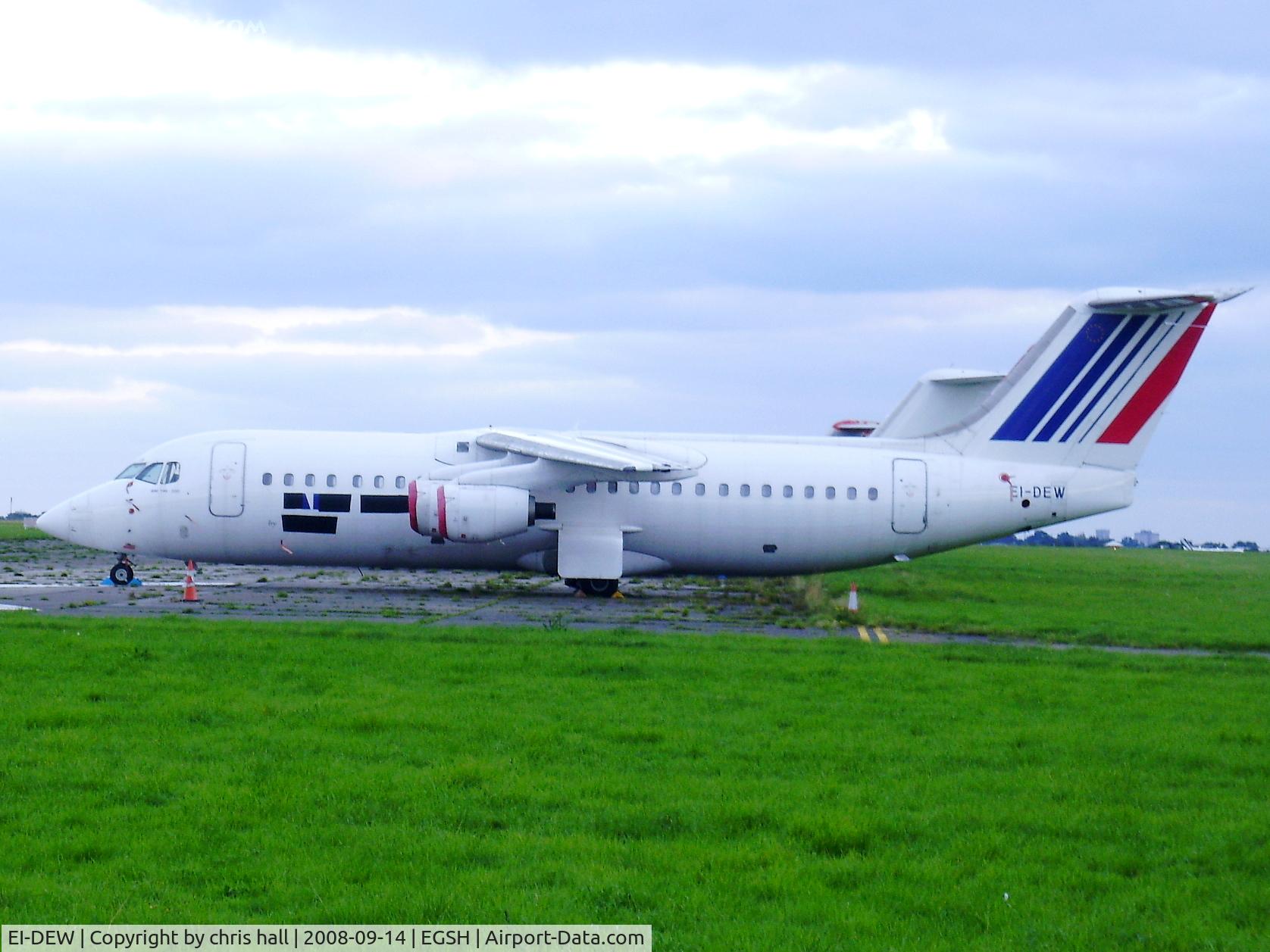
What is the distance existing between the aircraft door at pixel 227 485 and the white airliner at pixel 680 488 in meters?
0.03

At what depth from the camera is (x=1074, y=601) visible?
3084 cm

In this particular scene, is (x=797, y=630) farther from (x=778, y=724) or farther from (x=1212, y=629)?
(x=778, y=724)

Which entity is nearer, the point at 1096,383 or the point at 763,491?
the point at 1096,383

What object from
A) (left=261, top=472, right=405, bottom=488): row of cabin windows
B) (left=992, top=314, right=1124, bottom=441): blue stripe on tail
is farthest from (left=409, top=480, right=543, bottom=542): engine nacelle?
(left=992, top=314, right=1124, bottom=441): blue stripe on tail

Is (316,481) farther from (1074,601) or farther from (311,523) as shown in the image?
(1074,601)

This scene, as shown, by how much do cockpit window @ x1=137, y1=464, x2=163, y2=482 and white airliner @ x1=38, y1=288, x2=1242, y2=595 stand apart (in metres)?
0.06

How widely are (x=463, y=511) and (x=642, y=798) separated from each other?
1750 cm

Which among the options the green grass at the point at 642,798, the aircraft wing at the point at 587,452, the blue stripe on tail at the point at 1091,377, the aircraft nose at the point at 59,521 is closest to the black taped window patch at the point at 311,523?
the aircraft wing at the point at 587,452

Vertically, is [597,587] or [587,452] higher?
[587,452]

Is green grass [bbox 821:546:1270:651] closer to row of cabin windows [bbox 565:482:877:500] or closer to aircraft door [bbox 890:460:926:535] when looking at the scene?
aircraft door [bbox 890:460:926:535]

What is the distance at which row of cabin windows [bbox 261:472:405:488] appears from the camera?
28.2 m

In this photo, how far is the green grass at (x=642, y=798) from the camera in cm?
710

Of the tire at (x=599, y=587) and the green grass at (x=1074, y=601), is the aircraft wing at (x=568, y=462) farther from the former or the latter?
the green grass at (x=1074, y=601)
